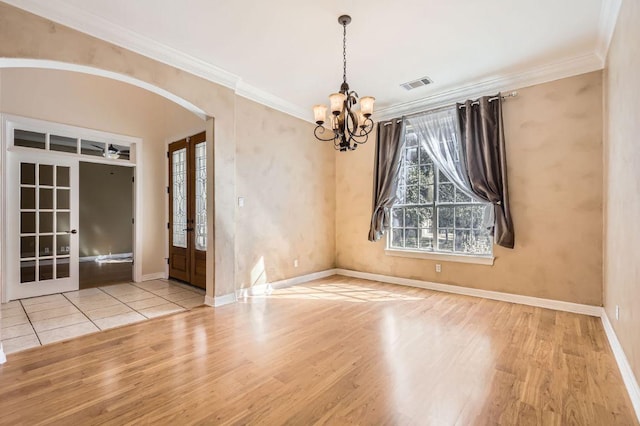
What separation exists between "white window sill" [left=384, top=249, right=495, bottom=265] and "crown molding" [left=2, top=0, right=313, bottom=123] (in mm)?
3459

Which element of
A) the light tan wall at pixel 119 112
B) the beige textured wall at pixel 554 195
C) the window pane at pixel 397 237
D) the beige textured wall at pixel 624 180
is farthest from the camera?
the window pane at pixel 397 237

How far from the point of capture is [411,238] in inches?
211

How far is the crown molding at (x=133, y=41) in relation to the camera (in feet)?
8.97

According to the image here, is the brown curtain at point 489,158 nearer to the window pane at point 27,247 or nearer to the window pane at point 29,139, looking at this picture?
the window pane at point 29,139

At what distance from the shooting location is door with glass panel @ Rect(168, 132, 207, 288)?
5.21 m

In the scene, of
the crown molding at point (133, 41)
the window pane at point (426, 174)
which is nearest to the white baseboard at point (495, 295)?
the window pane at point (426, 174)

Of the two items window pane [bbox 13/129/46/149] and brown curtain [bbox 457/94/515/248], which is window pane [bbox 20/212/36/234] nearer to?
window pane [bbox 13/129/46/149]

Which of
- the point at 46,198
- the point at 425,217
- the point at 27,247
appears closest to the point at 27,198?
the point at 46,198

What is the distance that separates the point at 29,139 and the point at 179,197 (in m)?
2.28

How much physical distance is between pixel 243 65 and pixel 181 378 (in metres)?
3.64

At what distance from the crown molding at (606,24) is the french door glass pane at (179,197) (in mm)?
5993

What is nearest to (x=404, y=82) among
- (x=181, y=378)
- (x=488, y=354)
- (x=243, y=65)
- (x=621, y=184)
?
(x=243, y=65)

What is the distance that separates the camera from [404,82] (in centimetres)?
446

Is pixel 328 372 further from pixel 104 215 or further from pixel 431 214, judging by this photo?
pixel 104 215
